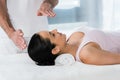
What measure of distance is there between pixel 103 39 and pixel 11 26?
0.68 m

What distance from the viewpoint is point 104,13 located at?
3.15 metres

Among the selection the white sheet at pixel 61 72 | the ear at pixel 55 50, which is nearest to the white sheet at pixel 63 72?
the white sheet at pixel 61 72

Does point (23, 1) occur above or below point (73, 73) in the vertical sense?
above

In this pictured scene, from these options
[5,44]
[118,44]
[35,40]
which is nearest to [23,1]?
[5,44]

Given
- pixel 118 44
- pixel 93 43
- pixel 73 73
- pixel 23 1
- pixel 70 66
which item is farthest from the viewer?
pixel 23 1

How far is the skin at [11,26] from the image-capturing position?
1.69 metres

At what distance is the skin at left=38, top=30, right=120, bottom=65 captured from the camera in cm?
155

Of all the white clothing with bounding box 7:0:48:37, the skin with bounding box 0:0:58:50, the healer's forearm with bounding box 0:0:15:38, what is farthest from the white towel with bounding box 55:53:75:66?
the white clothing with bounding box 7:0:48:37

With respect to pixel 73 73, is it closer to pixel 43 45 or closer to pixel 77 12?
pixel 43 45

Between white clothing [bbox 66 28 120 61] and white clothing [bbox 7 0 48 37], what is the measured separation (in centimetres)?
46

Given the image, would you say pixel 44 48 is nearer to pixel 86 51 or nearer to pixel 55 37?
pixel 55 37

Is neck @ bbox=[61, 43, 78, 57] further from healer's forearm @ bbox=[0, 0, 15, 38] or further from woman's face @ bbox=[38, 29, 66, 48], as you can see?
healer's forearm @ bbox=[0, 0, 15, 38]

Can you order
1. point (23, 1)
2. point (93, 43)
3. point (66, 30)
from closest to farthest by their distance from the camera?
point (93, 43) < point (23, 1) < point (66, 30)

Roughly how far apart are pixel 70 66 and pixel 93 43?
0.24 metres
